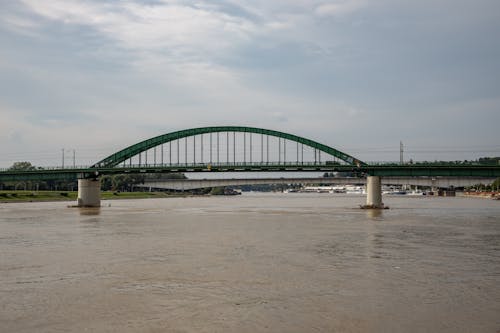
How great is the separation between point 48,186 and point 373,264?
518 ft

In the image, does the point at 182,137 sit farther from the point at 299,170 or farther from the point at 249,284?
the point at 249,284

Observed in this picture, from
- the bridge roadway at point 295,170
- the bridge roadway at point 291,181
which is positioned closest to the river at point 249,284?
the bridge roadway at point 295,170

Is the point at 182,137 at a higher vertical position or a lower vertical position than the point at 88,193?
higher

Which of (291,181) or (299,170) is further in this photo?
(291,181)

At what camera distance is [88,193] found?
3871 inches

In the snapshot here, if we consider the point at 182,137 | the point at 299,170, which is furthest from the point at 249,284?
the point at 182,137

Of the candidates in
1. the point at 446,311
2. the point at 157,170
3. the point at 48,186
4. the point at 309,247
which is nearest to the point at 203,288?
the point at 446,311

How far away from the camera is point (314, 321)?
49.3 ft

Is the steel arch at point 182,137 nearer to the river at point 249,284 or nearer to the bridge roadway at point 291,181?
the bridge roadway at point 291,181

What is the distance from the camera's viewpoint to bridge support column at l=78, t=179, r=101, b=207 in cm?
9719

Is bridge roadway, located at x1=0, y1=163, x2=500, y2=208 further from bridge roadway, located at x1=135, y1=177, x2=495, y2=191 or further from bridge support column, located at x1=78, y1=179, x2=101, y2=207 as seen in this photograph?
bridge roadway, located at x1=135, y1=177, x2=495, y2=191

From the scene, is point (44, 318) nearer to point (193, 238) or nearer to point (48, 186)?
point (193, 238)

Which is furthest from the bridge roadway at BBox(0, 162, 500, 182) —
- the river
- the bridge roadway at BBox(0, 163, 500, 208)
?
the river

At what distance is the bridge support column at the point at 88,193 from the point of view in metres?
97.2
